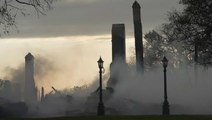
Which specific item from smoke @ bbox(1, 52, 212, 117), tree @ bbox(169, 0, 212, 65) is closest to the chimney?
smoke @ bbox(1, 52, 212, 117)

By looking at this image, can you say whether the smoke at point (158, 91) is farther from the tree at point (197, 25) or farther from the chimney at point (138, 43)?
the tree at point (197, 25)

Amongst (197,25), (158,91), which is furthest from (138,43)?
Answer: (197,25)

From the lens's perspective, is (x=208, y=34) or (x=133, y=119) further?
(x=208, y=34)

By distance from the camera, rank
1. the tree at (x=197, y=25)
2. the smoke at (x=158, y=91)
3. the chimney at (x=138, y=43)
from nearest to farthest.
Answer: the tree at (x=197, y=25) → the smoke at (x=158, y=91) → the chimney at (x=138, y=43)

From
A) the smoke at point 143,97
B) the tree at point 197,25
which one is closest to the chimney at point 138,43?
the smoke at point 143,97

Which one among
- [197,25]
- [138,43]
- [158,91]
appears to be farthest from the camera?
[138,43]

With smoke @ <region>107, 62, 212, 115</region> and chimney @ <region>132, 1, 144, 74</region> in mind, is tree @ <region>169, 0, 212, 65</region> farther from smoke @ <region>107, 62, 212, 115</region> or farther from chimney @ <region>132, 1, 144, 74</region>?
chimney @ <region>132, 1, 144, 74</region>

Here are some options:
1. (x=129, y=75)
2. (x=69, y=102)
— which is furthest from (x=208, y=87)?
(x=69, y=102)

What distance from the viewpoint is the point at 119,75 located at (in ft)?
255

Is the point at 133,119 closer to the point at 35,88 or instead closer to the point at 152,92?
the point at 152,92

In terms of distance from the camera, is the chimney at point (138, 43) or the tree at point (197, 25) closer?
the tree at point (197, 25)

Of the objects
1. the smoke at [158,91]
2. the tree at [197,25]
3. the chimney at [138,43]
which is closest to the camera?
the tree at [197,25]

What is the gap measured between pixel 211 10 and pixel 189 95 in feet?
103

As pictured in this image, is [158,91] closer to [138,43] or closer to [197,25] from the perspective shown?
[138,43]
